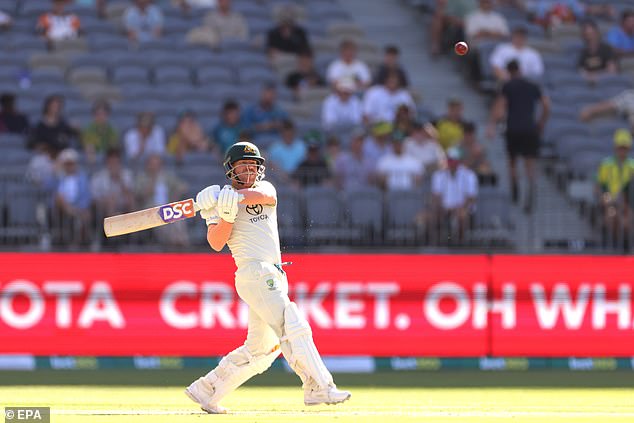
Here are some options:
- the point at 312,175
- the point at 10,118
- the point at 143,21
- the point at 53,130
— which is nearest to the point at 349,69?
the point at 143,21

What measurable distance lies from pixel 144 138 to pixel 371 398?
7588 mm

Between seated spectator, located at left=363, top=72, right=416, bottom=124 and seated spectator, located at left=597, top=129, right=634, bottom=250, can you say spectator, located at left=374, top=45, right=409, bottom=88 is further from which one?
seated spectator, located at left=597, top=129, right=634, bottom=250

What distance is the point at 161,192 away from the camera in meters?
16.6

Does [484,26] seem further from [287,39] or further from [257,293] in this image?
[257,293]

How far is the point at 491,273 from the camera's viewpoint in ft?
51.5

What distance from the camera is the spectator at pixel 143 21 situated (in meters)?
21.5

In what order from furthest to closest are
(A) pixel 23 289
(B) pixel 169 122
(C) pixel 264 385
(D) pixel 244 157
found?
(B) pixel 169 122 → (A) pixel 23 289 → (C) pixel 264 385 → (D) pixel 244 157

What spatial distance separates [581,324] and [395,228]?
2660 mm

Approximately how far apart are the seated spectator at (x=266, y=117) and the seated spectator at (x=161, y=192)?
8.34ft

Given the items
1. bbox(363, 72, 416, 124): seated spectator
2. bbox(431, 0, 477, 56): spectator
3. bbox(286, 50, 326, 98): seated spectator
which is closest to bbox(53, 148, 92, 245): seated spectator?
bbox(363, 72, 416, 124): seated spectator

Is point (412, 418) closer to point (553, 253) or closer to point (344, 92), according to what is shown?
point (553, 253)

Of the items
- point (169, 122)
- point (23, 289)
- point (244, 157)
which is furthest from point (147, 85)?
point (244, 157)

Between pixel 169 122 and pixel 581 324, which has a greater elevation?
pixel 169 122

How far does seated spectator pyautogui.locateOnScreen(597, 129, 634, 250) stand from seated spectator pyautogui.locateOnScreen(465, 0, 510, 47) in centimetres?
482
